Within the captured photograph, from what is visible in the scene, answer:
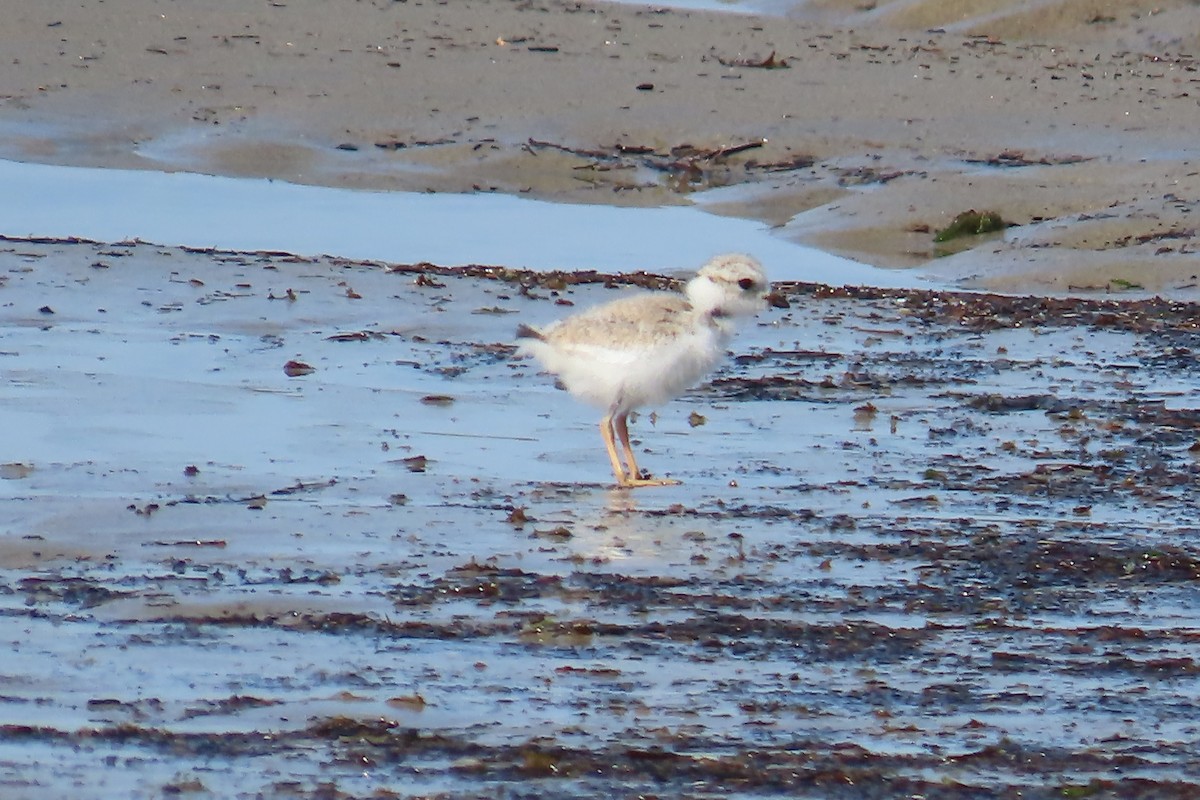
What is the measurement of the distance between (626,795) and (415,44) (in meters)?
14.1

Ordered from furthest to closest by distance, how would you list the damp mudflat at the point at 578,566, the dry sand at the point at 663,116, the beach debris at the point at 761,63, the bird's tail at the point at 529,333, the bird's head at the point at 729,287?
the beach debris at the point at 761,63 < the dry sand at the point at 663,116 < the bird's tail at the point at 529,333 < the bird's head at the point at 729,287 < the damp mudflat at the point at 578,566

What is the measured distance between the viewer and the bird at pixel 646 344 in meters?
6.87

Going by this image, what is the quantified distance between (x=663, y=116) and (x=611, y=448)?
8.67 m

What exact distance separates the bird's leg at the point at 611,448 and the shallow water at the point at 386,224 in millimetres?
4369

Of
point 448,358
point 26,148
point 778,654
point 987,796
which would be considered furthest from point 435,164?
point 987,796

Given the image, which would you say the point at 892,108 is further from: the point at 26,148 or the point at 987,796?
the point at 987,796

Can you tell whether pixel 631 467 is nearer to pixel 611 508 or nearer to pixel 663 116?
pixel 611 508

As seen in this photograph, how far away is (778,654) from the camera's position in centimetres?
466

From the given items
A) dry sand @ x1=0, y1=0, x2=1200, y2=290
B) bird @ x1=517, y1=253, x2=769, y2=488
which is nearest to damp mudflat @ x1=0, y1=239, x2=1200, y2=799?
bird @ x1=517, y1=253, x2=769, y2=488

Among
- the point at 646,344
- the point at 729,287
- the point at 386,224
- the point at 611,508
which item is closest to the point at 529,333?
the point at 646,344

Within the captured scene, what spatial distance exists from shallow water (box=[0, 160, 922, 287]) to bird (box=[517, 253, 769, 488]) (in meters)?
4.12

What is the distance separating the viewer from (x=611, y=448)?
6.86 m

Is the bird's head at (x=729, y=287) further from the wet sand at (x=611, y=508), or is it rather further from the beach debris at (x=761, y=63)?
the beach debris at (x=761, y=63)

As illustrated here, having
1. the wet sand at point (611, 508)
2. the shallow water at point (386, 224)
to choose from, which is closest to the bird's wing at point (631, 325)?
the wet sand at point (611, 508)
